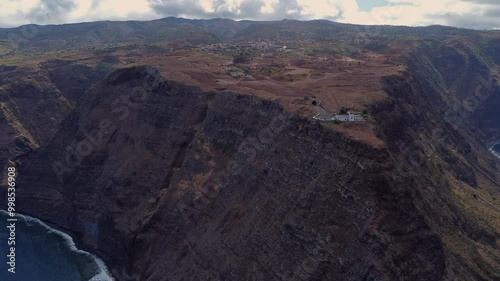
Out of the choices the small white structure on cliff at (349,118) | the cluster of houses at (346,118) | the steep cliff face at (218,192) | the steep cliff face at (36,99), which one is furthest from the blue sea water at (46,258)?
the small white structure on cliff at (349,118)

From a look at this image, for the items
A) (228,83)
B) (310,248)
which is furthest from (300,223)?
(228,83)

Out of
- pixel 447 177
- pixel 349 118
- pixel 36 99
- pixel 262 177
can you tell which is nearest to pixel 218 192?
pixel 262 177

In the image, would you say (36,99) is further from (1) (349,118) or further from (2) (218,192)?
(1) (349,118)

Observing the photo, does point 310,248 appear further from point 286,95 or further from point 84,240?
point 84,240

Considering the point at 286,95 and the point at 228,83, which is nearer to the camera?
the point at 286,95

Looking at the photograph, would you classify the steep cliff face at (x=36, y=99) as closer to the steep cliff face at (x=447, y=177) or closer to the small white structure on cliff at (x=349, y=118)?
the small white structure on cliff at (x=349, y=118)

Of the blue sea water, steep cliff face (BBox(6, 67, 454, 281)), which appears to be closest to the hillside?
steep cliff face (BBox(6, 67, 454, 281))

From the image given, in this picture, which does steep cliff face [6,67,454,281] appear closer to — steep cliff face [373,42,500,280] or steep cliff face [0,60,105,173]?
steep cliff face [373,42,500,280]
